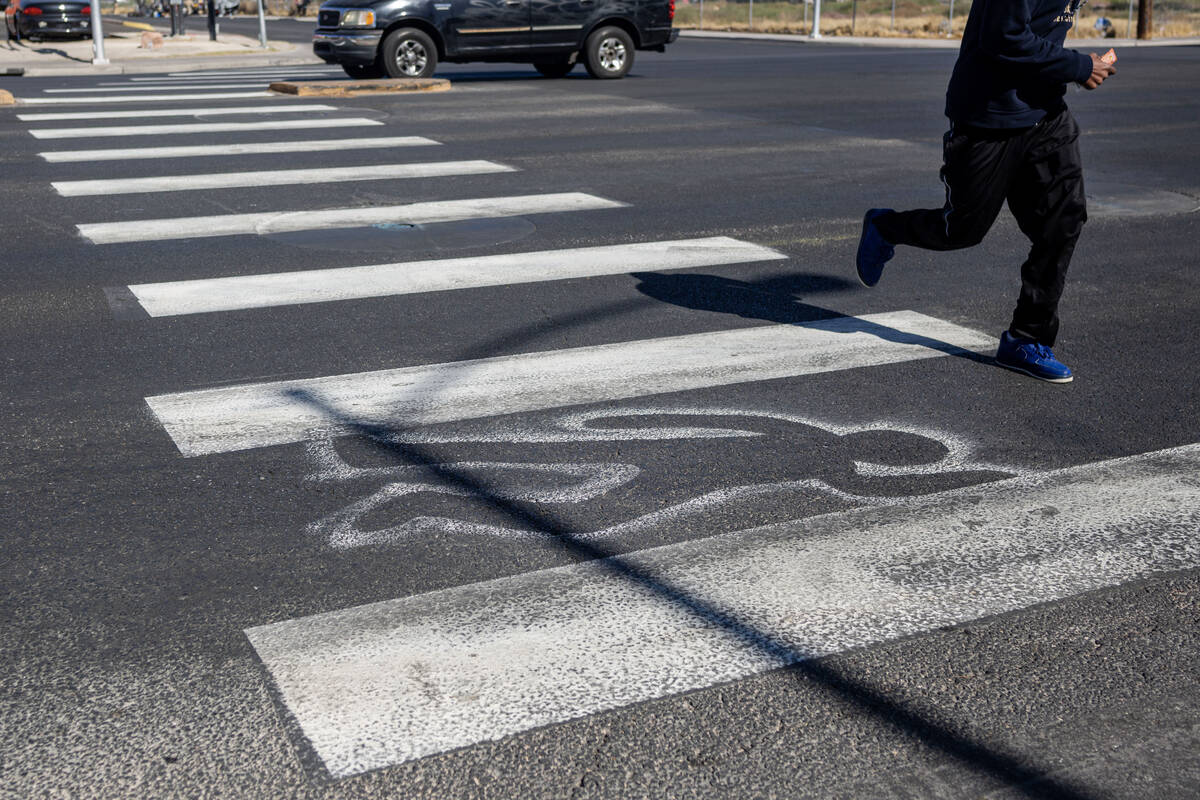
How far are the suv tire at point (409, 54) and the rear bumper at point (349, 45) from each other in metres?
0.21

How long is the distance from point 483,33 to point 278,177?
828 centimetres

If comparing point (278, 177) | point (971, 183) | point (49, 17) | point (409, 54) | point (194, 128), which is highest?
point (49, 17)

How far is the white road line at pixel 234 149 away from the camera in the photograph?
1133 cm

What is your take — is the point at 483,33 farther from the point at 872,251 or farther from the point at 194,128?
the point at 872,251

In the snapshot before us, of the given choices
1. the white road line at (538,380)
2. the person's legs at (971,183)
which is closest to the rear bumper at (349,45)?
the white road line at (538,380)

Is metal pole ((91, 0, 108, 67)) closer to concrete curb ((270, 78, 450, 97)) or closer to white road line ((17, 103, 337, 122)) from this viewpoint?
concrete curb ((270, 78, 450, 97))

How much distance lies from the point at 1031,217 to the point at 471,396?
240cm

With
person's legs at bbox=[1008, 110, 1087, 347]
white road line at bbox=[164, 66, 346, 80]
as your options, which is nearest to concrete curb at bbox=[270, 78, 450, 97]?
white road line at bbox=[164, 66, 346, 80]

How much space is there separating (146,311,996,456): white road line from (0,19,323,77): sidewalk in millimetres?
18933

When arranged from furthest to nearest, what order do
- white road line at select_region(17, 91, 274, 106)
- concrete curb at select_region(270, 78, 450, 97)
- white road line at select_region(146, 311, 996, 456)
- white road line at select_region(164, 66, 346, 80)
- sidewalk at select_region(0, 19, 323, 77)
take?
sidewalk at select_region(0, 19, 323, 77) < white road line at select_region(164, 66, 346, 80) < concrete curb at select_region(270, 78, 450, 97) < white road line at select_region(17, 91, 274, 106) < white road line at select_region(146, 311, 996, 456)

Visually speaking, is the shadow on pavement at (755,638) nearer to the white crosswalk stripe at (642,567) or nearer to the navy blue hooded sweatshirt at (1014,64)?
the white crosswalk stripe at (642,567)

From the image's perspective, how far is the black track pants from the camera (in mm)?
5266

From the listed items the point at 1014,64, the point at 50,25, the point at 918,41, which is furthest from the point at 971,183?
the point at 918,41

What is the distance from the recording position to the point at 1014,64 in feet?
16.6
